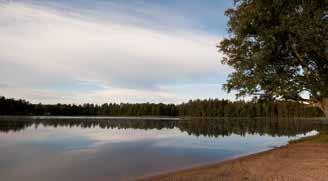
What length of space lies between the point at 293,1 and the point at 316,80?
5.25 metres

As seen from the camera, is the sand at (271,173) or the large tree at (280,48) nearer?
the sand at (271,173)

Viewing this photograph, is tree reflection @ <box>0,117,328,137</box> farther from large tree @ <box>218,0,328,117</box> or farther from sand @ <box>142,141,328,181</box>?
sand @ <box>142,141,328,181</box>

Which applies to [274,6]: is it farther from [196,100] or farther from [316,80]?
[196,100]

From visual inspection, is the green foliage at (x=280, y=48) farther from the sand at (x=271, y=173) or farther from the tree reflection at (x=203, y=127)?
the tree reflection at (x=203, y=127)

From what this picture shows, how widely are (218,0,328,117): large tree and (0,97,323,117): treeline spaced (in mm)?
117981

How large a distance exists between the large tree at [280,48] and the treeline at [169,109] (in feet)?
387

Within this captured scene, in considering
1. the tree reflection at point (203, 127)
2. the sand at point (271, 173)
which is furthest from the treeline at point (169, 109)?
the sand at point (271, 173)

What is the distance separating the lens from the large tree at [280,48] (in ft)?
70.0

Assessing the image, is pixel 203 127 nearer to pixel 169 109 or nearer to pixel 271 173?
pixel 271 173

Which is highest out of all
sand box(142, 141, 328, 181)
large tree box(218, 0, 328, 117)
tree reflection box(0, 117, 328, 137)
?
large tree box(218, 0, 328, 117)

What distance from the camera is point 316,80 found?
23.1 meters

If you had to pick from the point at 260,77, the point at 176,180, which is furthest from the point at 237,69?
the point at 176,180

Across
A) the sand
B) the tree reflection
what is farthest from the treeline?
the sand

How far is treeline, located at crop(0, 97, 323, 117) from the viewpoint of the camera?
151762 mm
